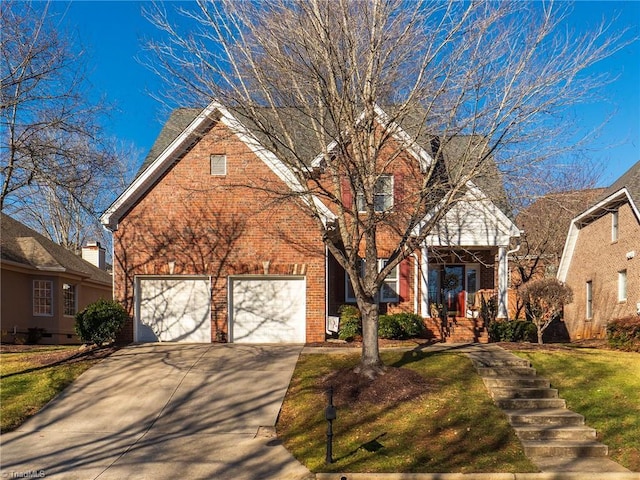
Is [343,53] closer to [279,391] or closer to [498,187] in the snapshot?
[498,187]

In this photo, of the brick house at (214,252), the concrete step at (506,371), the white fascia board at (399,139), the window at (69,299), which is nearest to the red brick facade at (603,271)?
the brick house at (214,252)

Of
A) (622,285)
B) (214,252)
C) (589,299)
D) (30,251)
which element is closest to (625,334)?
(622,285)

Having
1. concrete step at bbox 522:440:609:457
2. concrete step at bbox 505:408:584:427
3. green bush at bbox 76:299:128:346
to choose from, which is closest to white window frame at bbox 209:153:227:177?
green bush at bbox 76:299:128:346

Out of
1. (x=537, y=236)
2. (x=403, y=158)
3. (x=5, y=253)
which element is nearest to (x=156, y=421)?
(x=403, y=158)

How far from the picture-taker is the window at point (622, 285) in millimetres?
19109

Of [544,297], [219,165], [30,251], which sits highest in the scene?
[219,165]

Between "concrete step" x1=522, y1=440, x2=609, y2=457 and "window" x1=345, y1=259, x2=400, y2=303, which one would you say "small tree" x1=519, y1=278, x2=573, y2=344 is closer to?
"window" x1=345, y1=259, x2=400, y2=303

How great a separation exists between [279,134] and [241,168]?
367 cm

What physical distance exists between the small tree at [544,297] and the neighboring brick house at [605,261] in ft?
9.53

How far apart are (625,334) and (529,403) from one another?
627cm

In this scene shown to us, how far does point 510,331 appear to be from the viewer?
16.4 metres

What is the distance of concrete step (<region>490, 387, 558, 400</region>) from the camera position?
1040 cm

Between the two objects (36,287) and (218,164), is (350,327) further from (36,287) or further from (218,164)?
(36,287)

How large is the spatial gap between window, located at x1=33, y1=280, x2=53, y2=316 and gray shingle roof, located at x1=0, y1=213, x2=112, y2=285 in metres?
1.01
